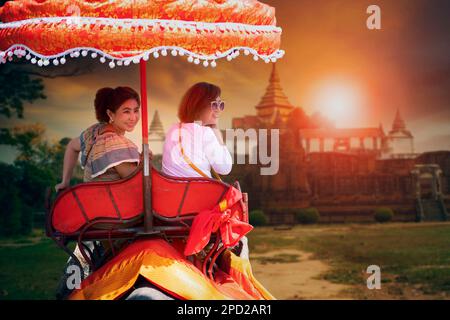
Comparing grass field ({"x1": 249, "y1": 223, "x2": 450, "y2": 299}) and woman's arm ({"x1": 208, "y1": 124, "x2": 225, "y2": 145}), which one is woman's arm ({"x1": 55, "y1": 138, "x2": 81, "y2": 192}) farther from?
grass field ({"x1": 249, "y1": 223, "x2": 450, "y2": 299})

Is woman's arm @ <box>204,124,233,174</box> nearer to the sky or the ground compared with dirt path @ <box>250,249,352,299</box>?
nearer to the sky

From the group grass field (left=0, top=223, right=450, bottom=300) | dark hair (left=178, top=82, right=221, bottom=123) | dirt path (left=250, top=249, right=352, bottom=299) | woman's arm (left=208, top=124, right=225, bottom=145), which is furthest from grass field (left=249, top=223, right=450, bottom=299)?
dark hair (left=178, top=82, right=221, bottom=123)

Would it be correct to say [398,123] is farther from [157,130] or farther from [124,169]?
[124,169]

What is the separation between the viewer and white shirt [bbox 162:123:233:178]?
3.13 m

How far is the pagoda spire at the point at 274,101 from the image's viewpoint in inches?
688

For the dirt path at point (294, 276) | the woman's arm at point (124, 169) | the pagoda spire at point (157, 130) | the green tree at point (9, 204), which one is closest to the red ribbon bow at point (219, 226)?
the woman's arm at point (124, 169)

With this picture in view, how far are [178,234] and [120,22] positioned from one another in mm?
1076

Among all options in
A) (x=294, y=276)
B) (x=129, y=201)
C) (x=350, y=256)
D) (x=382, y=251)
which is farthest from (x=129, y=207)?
(x=382, y=251)

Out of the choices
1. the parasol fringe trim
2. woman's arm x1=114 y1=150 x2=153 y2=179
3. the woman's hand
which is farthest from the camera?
the woman's hand

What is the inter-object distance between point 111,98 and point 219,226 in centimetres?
94

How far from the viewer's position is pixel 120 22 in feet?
9.12

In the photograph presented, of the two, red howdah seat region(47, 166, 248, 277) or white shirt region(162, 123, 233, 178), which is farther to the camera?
white shirt region(162, 123, 233, 178)

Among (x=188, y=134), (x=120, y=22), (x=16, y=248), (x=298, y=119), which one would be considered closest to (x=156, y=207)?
(x=188, y=134)
